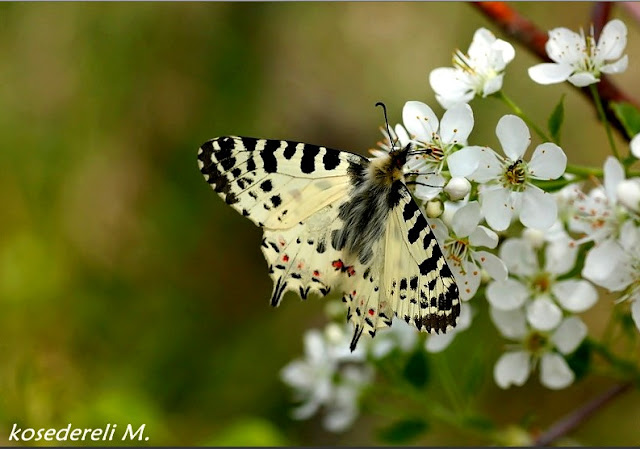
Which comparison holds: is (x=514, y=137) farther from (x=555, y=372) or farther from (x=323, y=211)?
(x=555, y=372)

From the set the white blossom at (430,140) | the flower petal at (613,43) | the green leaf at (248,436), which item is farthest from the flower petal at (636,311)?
the green leaf at (248,436)

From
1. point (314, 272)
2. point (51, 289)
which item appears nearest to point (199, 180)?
point (51, 289)

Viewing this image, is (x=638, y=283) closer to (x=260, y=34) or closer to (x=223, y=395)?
(x=223, y=395)

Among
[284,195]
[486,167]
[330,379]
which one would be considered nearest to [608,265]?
[486,167]

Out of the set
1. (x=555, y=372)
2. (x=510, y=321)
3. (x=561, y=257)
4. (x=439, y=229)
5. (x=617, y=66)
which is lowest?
(x=555, y=372)

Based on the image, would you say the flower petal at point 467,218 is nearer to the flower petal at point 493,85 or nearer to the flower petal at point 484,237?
the flower petal at point 484,237

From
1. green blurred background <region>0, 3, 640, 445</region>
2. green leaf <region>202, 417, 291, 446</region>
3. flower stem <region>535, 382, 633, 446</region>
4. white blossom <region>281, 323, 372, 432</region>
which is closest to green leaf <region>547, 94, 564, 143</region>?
flower stem <region>535, 382, 633, 446</region>
